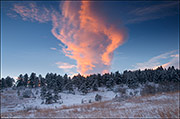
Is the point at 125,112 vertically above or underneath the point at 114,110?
above

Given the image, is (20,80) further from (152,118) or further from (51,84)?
(152,118)

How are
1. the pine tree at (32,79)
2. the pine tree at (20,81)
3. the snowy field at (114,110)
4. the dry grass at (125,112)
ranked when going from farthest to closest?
the pine tree at (32,79) < the pine tree at (20,81) < the snowy field at (114,110) < the dry grass at (125,112)

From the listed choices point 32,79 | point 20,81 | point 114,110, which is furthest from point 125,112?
point 20,81

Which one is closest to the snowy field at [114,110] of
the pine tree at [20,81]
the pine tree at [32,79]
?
the pine tree at [32,79]

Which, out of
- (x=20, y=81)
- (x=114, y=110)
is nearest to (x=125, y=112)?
(x=114, y=110)

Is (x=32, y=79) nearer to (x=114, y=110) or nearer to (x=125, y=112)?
(x=114, y=110)

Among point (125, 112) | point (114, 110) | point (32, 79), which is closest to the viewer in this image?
point (125, 112)

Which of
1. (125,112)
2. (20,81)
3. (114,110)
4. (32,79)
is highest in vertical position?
(125,112)

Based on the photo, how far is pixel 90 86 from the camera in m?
59.2

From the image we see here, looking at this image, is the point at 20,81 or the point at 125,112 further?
the point at 20,81

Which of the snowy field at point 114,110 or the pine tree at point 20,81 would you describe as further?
the pine tree at point 20,81

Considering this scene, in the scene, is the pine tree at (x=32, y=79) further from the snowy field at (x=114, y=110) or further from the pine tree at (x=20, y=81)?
the snowy field at (x=114, y=110)

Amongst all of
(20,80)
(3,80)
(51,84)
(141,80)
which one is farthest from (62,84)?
(141,80)

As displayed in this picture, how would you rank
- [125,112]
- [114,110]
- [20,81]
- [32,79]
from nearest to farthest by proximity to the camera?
[125,112], [114,110], [20,81], [32,79]
